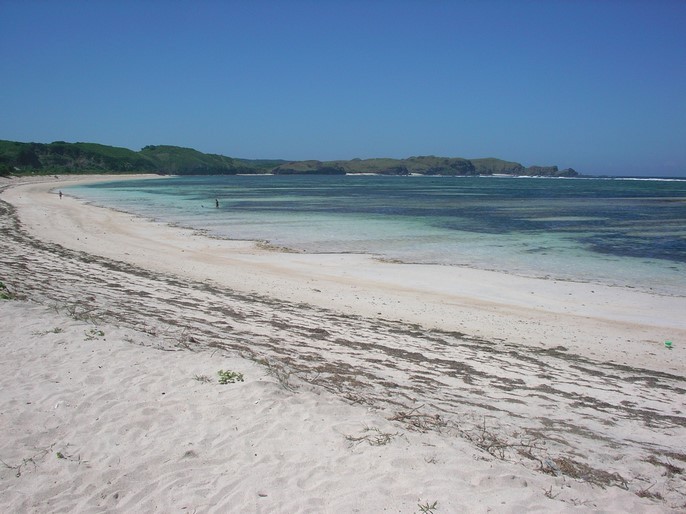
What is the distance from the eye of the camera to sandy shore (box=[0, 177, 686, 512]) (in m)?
A: 4.25

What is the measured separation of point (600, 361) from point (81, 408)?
320 inches

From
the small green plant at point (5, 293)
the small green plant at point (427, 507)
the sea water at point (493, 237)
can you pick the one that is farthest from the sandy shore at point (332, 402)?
the sea water at point (493, 237)

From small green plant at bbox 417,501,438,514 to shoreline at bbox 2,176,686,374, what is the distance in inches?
253

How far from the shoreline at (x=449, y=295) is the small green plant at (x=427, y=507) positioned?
21.1 ft

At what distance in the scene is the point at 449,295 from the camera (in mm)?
13609

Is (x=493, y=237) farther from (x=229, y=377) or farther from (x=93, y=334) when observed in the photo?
(x=229, y=377)

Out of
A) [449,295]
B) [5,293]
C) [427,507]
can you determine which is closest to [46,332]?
[5,293]

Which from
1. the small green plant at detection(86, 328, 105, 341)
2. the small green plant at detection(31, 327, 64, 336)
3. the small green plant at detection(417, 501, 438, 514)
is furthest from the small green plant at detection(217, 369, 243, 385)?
the small green plant at detection(31, 327, 64, 336)

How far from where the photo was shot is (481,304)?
1277 cm

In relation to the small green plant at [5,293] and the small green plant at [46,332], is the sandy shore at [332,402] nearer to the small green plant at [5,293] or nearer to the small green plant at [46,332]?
the small green plant at [46,332]

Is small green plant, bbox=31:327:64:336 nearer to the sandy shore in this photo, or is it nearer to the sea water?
the sandy shore

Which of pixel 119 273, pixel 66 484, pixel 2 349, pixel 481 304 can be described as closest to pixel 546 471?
pixel 66 484

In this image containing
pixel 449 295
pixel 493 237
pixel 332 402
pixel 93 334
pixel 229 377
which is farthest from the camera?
pixel 493 237

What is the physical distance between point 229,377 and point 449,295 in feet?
28.3
